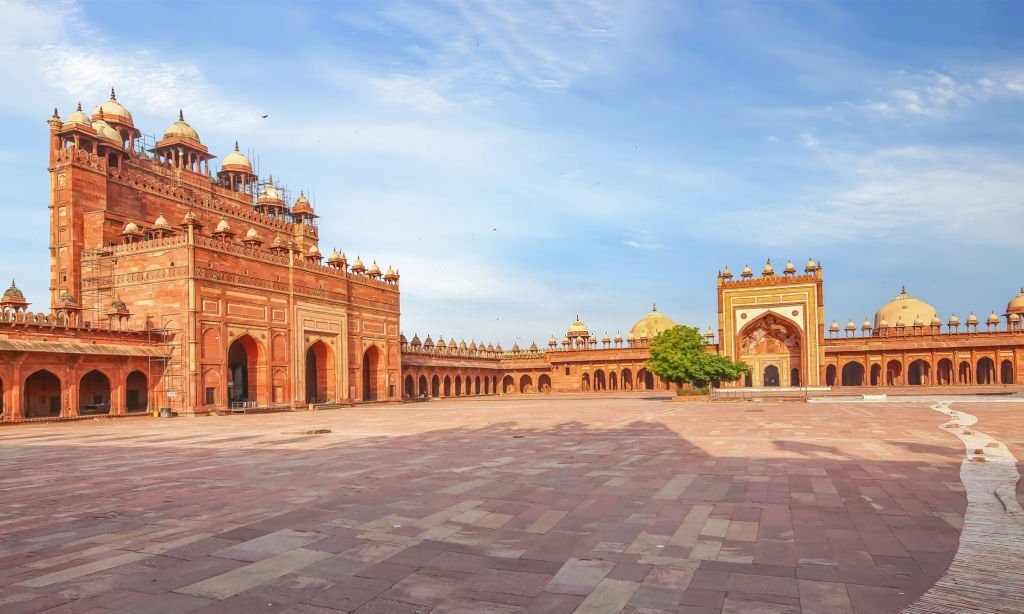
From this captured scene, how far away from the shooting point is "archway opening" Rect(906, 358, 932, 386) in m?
53.8

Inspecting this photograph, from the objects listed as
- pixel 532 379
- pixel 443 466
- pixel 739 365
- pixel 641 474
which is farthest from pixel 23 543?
pixel 532 379

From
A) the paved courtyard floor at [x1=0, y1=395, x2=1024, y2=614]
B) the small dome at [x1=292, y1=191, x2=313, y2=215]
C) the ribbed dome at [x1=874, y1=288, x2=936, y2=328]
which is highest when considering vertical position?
the small dome at [x1=292, y1=191, x2=313, y2=215]

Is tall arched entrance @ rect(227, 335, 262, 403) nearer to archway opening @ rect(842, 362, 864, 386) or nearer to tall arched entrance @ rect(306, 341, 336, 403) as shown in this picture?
tall arched entrance @ rect(306, 341, 336, 403)

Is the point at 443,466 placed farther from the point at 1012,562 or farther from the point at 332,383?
the point at 332,383

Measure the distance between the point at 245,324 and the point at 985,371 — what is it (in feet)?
180

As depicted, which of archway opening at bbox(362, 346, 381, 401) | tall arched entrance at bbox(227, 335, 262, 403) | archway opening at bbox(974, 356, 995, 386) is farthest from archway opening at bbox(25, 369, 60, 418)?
archway opening at bbox(974, 356, 995, 386)

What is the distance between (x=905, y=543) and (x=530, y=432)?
504 inches

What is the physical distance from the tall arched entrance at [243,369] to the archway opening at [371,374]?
9.12 m

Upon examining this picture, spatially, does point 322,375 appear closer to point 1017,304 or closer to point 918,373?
point 918,373

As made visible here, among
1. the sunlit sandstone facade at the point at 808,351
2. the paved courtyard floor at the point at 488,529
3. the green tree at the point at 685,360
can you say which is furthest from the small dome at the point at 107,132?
the green tree at the point at 685,360

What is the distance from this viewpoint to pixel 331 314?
43.8 m

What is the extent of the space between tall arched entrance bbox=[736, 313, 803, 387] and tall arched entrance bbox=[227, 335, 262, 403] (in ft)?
115

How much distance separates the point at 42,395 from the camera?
30391mm

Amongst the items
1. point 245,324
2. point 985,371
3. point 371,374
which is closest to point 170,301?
point 245,324
